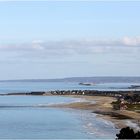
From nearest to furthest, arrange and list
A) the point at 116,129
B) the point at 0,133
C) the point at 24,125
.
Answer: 1. the point at 0,133
2. the point at 116,129
3. the point at 24,125

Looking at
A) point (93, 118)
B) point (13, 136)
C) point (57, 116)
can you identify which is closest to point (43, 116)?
point (57, 116)

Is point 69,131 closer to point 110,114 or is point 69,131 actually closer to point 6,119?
point 6,119

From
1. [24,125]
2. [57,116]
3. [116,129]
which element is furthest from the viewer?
[57,116]

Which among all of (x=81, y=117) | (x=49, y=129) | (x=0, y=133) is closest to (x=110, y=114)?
(x=81, y=117)

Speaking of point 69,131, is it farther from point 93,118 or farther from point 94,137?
point 93,118

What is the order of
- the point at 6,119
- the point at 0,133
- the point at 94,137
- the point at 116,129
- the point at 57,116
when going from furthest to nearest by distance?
the point at 57,116 < the point at 6,119 < the point at 116,129 < the point at 0,133 < the point at 94,137

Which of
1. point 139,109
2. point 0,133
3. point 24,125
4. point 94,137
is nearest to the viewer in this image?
point 94,137

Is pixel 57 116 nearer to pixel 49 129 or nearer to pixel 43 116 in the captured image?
pixel 43 116

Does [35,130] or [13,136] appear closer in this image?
[13,136]

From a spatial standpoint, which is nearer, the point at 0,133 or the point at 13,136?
the point at 13,136
